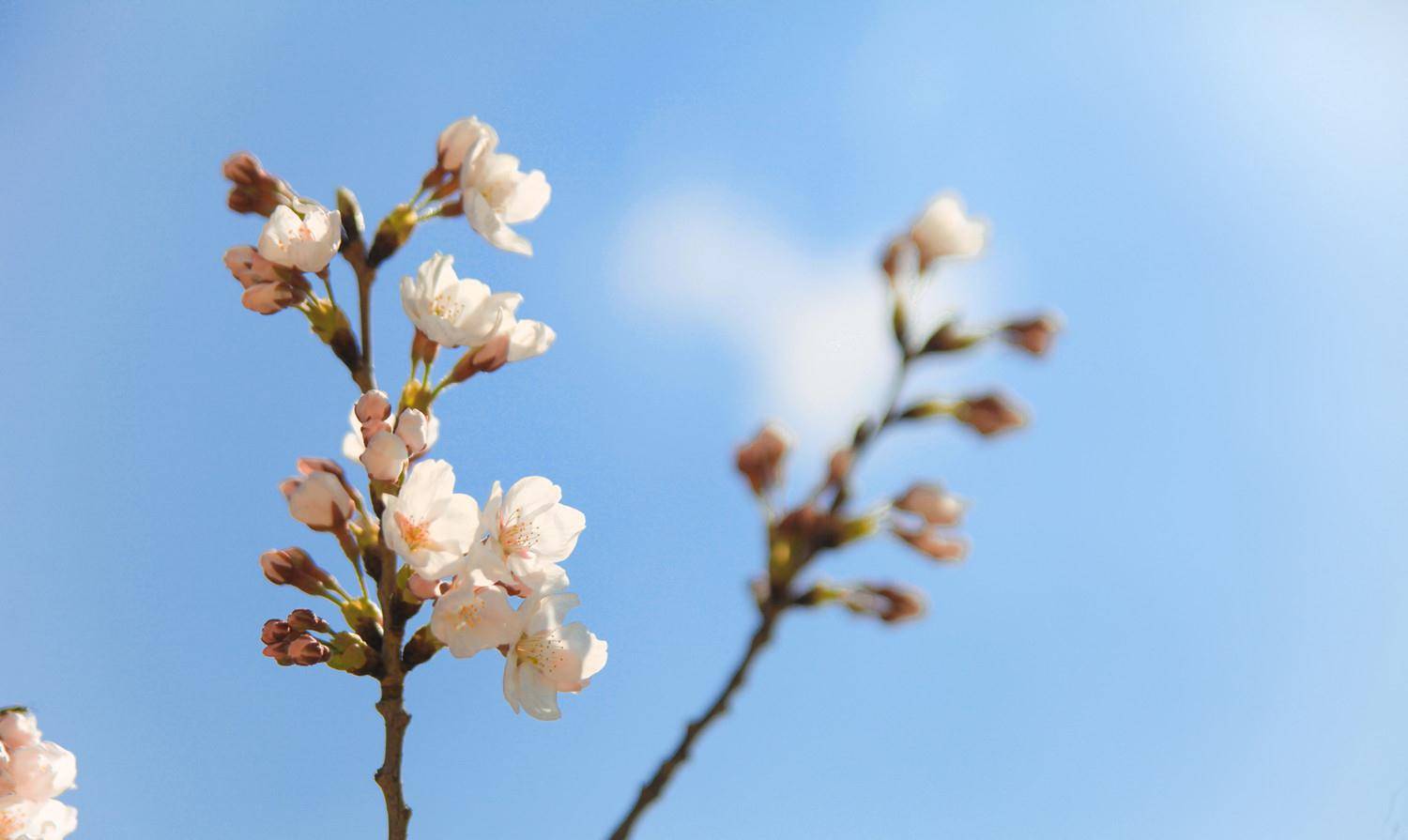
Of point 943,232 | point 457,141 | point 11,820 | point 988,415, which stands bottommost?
point 11,820

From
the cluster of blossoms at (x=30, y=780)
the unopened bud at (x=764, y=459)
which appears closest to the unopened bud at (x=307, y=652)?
the cluster of blossoms at (x=30, y=780)

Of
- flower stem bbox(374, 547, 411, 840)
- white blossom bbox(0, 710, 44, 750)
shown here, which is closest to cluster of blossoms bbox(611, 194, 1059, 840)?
flower stem bbox(374, 547, 411, 840)

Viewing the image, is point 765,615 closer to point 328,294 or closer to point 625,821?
point 625,821

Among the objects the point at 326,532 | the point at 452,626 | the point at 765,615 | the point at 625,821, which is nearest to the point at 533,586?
the point at 452,626

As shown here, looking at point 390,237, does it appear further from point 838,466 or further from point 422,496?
point 838,466

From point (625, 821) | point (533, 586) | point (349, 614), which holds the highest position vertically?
point (533, 586)

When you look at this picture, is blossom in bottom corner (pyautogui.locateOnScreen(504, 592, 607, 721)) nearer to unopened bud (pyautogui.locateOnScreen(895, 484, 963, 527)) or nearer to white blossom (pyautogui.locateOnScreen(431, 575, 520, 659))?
white blossom (pyautogui.locateOnScreen(431, 575, 520, 659))

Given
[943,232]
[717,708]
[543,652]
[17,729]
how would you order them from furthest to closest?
[17,729], [543,652], [943,232], [717,708]

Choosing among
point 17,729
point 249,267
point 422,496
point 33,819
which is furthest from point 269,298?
point 33,819
